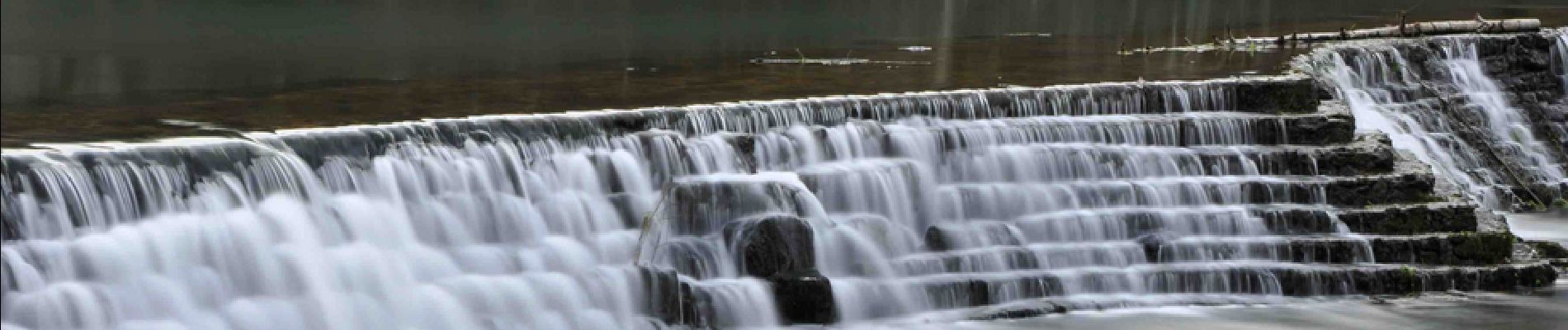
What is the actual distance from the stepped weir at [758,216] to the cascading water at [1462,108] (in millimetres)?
1970

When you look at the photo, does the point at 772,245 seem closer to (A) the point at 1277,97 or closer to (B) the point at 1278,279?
(B) the point at 1278,279

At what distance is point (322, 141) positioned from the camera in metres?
15.9

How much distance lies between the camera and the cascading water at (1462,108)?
24203 mm

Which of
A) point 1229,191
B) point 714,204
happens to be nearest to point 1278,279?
point 1229,191

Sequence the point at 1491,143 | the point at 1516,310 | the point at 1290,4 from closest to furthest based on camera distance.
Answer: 1. the point at 1516,310
2. the point at 1491,143
3. the point at 1290,4

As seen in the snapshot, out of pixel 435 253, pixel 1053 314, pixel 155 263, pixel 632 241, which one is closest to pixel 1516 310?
pixel 1053 314

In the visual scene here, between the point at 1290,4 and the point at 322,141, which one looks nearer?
the point at 322,141

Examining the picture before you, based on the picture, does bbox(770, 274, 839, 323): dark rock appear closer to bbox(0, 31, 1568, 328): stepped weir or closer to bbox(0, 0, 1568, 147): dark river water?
bbox(0, 31, 1568, 328): stepped weir

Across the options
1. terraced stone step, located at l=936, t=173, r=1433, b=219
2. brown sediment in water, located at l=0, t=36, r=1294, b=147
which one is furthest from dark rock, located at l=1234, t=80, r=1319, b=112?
brown sediment in water, located at l=0, t=36, r=1294, b=147

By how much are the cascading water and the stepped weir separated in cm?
197

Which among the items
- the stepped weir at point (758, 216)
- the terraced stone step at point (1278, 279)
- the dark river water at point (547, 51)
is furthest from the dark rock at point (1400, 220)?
the dark river water at point (547, 51)

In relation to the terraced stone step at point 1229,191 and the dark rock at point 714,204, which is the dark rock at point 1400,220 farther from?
the dark rock at point 714,204

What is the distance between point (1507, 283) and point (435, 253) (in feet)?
29.8

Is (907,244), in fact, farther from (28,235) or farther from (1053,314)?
(28,235)
